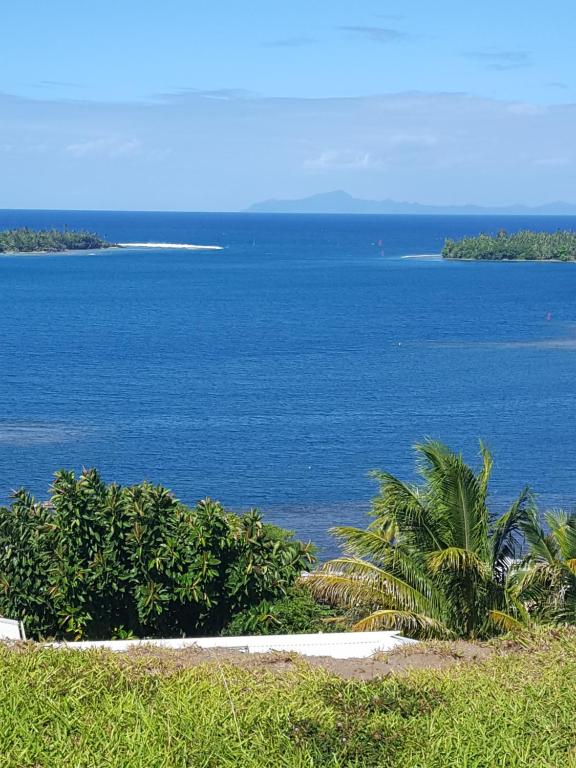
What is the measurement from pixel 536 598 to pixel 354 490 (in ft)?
94.9

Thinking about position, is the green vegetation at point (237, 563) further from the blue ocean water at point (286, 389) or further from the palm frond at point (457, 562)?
the blue ocean water at point (286, 389)

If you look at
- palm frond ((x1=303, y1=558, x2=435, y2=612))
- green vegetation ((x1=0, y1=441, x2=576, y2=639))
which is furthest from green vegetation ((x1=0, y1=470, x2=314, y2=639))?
palm frond ((x1=303, y1=558, x2=435, y2=612))

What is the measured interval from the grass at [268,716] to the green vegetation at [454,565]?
616 cm

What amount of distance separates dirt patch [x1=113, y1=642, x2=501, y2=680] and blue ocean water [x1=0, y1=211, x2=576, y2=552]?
27234mm

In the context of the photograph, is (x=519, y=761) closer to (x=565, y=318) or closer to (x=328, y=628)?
(x=328, y=628)

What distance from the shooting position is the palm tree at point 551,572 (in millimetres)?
17859

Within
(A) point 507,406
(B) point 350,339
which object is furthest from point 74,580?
(B) point 350,339

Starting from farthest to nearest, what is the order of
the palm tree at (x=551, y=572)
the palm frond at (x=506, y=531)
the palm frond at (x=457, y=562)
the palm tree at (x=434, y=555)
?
the palm frond at (x=506, y=531) → the palm tree at (x=434, y=555) → the palm tree at (x=551, y=572) → the palm frond at (x=457, y=562)

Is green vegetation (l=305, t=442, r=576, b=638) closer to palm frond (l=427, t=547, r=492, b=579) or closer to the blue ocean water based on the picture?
palm frond (l=427, t=547, r=492, b=579)

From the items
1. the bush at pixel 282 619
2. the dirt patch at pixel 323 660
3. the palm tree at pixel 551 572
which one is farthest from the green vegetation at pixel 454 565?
the dirt patch at pixel 323 660

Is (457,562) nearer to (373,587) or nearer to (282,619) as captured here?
(373,587)

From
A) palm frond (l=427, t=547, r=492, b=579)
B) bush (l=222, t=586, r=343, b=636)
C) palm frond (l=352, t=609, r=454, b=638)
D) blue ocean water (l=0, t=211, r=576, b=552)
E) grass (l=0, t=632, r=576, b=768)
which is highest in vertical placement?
grass (l=0, t=632, r=576, b=768)

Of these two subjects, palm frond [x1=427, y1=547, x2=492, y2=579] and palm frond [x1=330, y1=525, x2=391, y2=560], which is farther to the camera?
palm frond [x1=330, y1=525, x2=391, y2=560]

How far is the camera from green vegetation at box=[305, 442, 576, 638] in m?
18.1
